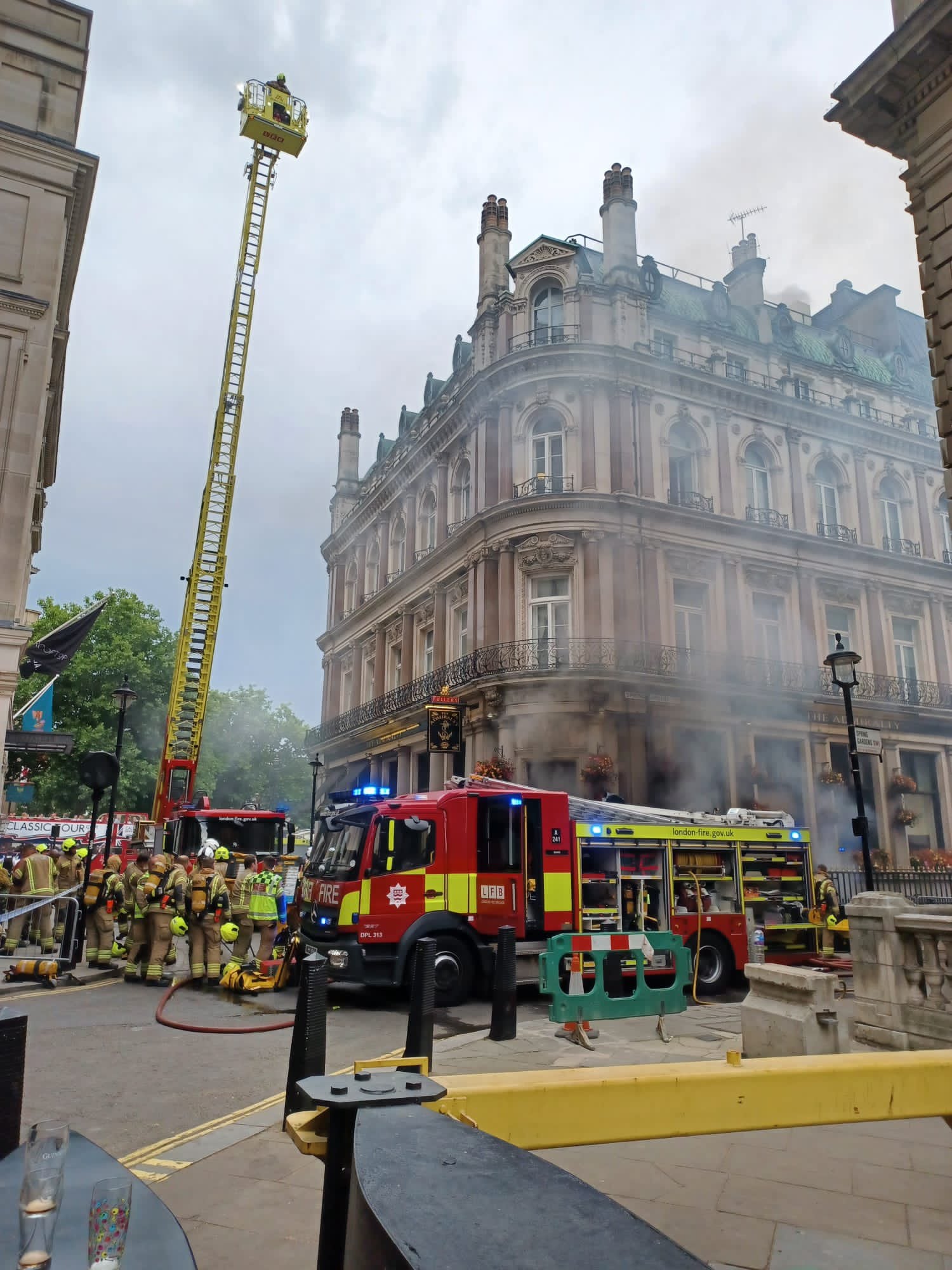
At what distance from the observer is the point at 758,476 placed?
95.9 ft

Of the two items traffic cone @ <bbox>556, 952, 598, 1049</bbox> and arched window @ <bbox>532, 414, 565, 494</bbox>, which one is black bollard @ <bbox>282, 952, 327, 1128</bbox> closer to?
traffic cone @ <bbox>556, 952, 598, 1049</bbox>

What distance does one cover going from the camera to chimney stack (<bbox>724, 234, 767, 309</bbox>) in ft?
104

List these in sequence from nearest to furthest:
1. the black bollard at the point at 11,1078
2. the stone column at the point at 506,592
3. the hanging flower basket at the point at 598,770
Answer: the black bollard at the point at 11,1078 → the hanging flower basket at the point at 598,770 → the stone column at the point at 506,592

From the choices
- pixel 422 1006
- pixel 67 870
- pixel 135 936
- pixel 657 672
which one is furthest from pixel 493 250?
pixel 422 1006

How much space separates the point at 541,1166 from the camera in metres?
1.24

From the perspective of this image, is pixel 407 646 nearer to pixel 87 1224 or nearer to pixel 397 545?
pixel 397 545

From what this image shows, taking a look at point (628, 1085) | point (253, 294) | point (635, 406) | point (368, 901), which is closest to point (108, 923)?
point (368, 901)

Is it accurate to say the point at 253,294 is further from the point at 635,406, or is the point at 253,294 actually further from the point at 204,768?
the point at 204,768

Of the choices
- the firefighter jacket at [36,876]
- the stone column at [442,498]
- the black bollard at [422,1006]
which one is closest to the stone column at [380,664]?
the stone column at [442,498]

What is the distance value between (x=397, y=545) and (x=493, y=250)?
1178 cm

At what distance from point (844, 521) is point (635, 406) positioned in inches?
379

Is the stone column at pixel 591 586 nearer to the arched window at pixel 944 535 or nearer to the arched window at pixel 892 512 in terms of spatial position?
the arched window at pixel 892 512

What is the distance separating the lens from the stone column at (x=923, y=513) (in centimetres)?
3158

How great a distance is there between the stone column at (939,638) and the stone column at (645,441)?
1283cm
